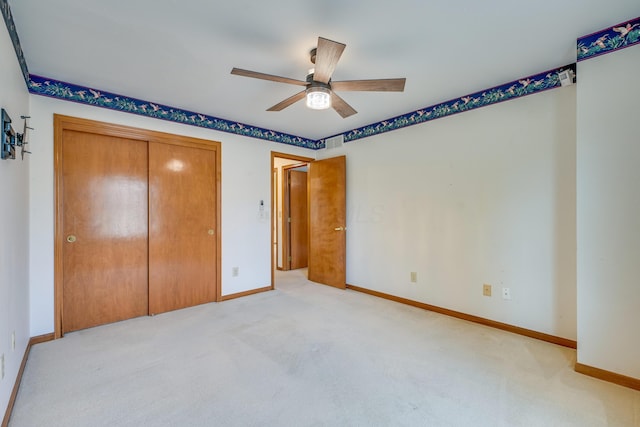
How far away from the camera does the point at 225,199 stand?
3.71 meters

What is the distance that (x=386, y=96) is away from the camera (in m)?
2.93

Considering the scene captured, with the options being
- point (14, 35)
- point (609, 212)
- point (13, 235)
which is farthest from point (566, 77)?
point (13, 235)

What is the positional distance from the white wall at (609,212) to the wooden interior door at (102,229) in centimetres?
391

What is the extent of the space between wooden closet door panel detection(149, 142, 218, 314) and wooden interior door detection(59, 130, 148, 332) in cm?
11

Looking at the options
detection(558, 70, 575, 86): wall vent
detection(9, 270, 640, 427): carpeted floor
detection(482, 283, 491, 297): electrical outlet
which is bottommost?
detection(9, 270, 640, 427): carpeted floor

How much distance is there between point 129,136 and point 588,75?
3980mm

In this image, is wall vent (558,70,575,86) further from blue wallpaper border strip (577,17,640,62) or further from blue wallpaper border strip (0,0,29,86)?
blue wallpaper border strip (0,0,29,86)

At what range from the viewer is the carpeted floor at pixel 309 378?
1.60 meters

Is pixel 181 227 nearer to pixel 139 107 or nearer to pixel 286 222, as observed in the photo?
pixel 139 107

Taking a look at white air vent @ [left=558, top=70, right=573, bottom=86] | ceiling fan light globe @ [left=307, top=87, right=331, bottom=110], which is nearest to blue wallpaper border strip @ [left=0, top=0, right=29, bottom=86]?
ceiling fan light globe @ [left=307, top=87, right=331, bottom=110]

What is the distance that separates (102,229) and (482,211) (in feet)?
12.5

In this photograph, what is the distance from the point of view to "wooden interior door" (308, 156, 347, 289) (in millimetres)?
4203

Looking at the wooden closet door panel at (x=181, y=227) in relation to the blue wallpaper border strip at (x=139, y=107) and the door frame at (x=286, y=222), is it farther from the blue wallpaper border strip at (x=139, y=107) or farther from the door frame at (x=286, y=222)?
the door frame at (x=286, y=222)

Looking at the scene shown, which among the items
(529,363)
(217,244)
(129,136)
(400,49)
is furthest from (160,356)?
(400,49)
